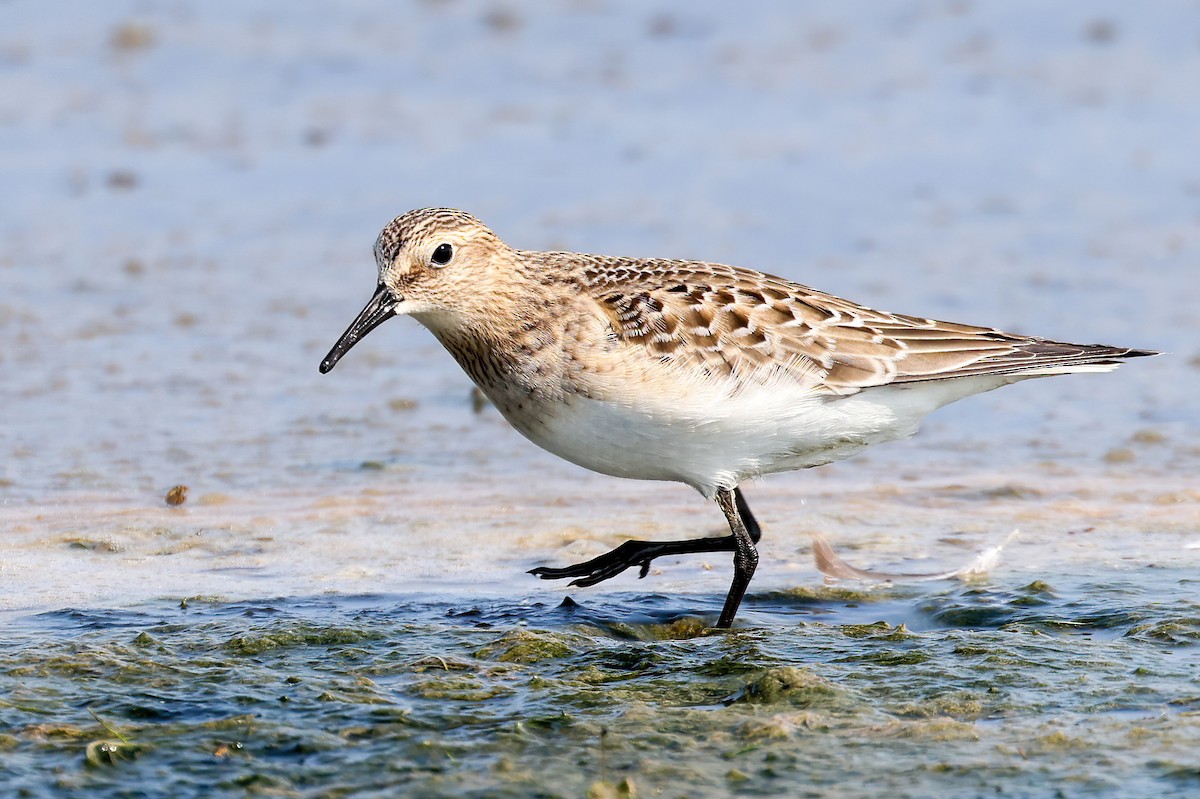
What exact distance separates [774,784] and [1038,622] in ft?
6.62

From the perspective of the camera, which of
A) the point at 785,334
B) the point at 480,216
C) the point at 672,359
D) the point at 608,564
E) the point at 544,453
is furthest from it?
the point at 480,216

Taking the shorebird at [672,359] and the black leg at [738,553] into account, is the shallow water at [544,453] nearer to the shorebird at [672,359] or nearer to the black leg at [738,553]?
the black leg at [738,553]

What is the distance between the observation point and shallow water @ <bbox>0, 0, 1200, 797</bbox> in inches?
206

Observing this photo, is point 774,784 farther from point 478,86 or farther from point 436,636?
point 478,86

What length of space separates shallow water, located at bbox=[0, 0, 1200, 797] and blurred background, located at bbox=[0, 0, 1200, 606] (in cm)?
4

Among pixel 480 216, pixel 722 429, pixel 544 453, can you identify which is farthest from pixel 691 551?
pixel 480 216

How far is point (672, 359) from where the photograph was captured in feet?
21.5

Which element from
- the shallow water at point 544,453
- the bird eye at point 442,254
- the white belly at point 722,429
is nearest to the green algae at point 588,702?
the shallow water at point 544,453

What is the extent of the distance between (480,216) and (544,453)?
143 inches

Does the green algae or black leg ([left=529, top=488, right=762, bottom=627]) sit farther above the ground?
black leg ([left=529, top=488, right=762, bottom=627])

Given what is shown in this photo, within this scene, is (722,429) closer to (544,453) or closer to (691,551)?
(691,551)

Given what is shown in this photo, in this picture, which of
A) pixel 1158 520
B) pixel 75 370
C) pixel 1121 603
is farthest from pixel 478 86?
pixel 1121 603

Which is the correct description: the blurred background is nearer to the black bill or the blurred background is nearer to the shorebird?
the shorebird

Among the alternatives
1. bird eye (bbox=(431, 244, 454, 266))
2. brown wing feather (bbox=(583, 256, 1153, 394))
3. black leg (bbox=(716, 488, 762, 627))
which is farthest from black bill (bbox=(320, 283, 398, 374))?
black leg (bbox=(716, 488, 762, 627))
